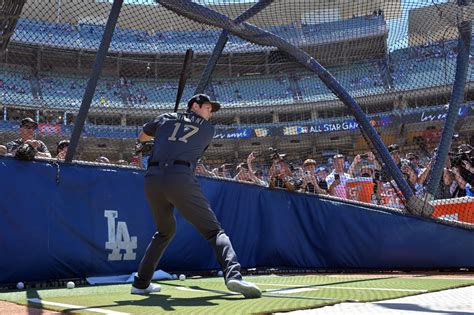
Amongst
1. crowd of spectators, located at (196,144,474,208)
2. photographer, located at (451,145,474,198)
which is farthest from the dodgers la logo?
photographer, located at (451,145,474,198)

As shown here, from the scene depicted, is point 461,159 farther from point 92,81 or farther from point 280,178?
point 92,81

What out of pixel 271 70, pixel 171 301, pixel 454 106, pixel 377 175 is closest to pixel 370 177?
pixel 377 175

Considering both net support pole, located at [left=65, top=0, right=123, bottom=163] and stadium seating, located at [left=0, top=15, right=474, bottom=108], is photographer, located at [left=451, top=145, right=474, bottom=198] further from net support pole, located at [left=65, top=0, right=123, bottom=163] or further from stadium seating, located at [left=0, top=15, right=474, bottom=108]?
net support pole, located at [left=65, top=0, right=123, bottom=163]

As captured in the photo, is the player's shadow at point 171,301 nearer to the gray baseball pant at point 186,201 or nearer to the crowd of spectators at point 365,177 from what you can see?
the gray baseball pant at point 186,201

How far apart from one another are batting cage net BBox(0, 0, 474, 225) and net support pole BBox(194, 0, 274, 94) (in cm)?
1

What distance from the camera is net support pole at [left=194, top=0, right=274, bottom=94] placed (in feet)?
18.7

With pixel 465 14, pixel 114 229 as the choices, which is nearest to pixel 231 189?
pixel 114 229

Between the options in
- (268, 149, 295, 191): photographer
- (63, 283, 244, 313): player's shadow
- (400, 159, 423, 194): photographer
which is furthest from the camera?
(400, 159, 423, 194): photographer

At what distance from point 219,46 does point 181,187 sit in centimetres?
351

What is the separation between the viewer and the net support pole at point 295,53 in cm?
502

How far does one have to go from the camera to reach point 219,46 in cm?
629

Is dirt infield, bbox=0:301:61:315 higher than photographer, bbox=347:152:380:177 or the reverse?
the reverse

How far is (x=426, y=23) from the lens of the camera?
6836mm

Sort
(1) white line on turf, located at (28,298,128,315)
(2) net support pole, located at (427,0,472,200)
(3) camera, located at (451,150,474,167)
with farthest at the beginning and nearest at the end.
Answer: (3) camera, located at (451,150,474,167) → (2) net support pole, located at (427,0,472,200) → (1) white line on turf, located at (28,298,128,315)
